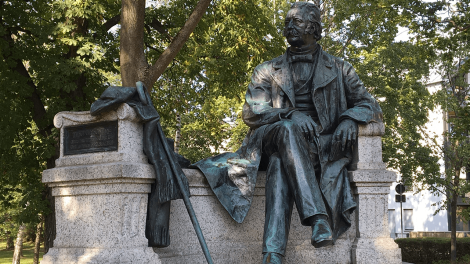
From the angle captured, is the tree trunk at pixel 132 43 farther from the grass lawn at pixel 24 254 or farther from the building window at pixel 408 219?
the building window at pixel 408 219

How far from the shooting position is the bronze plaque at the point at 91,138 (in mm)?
4051

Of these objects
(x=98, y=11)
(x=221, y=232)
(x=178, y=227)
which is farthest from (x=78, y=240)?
(x=98, y=11)

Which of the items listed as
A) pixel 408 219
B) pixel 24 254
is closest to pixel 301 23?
pixel 24 254

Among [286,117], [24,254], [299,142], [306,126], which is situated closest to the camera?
[299,142]

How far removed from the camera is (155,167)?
4090 millimetres


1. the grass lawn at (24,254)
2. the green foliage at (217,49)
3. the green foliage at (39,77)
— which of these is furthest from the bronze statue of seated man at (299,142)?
the grass lawn at (24,254)

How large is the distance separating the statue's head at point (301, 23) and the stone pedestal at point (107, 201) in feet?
5.96

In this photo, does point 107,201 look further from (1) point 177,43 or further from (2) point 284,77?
(1) point 177,43

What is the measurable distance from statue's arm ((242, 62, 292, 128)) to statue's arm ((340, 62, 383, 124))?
1.90 ft

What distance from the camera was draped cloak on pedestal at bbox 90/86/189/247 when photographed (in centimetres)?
404

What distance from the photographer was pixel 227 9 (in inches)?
549

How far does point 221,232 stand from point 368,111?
5.31 ft

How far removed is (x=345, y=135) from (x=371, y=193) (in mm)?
557

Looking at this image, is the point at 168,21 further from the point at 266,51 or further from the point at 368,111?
the point at 368,111
